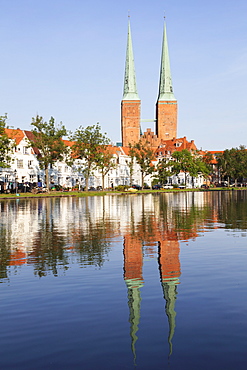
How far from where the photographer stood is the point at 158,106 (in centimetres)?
18150

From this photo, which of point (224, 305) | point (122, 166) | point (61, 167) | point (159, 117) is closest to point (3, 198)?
point (61, 167)

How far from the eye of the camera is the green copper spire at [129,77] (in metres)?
168

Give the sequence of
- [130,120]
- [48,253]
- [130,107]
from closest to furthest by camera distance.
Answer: [48,253], [130,107], [130,120]

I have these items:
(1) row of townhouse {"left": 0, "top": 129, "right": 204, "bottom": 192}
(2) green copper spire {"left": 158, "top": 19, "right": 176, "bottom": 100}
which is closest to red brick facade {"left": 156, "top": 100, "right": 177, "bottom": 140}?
(2) green copper spire {"left": 158, "top": 19, "right": 176, "bottom": 100}

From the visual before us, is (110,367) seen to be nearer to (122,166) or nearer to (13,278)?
(13,278)

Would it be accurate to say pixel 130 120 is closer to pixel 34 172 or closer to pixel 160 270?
pixel 34 172

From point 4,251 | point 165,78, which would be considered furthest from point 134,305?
point 165,78

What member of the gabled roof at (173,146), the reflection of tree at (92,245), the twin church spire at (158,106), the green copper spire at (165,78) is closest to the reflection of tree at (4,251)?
the reflection of tree at (92,245)

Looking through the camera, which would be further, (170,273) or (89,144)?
(89,144)

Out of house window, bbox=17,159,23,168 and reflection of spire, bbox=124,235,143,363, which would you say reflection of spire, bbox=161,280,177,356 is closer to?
reflection of spire, bbox=124,235,143,363

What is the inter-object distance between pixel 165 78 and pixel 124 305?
175 meters

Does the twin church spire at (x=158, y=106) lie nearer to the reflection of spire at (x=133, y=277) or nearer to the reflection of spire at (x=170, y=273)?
the reflection of spire at (x=133, y=277)

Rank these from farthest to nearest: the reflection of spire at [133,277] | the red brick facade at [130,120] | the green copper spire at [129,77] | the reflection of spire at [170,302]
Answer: the red brick facade at [130,120] → the green copper spire at [129,77] → the reflection of spire at [133,277] → the reflection of spire at [170,302]

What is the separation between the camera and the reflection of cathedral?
8538mm
